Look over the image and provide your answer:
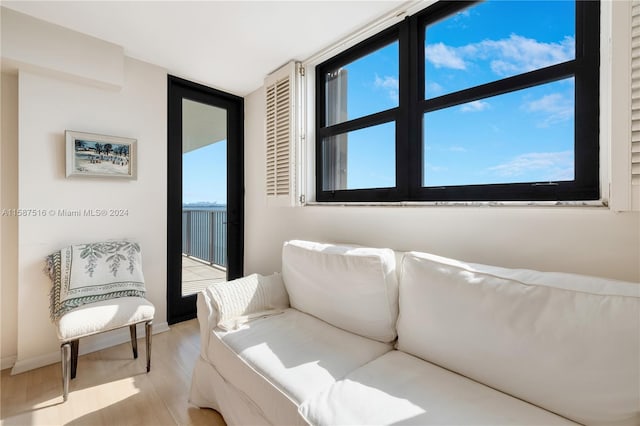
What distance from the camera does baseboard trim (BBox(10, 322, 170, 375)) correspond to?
189 cm

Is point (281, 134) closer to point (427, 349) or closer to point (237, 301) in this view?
point (237, 301)

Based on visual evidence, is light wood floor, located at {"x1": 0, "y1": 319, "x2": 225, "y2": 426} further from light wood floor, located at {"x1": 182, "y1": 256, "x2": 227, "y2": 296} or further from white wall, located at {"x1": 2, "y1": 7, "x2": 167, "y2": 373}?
light wood floor, located at {"x1": 182, "y1": 256, "x2": 227, "y2": 296}

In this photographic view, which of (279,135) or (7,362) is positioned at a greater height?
(279,135)

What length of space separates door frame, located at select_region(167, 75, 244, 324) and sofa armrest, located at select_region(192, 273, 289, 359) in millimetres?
1337

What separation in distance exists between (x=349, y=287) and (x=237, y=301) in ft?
2.27

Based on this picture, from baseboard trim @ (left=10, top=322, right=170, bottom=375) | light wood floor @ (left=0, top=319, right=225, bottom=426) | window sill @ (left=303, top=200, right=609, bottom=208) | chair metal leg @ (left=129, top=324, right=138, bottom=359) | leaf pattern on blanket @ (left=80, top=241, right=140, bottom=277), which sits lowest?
light wood floor @ (left=0, top=319, right=225, bottom=426)

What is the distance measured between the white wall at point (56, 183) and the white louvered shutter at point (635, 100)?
9.90 feet

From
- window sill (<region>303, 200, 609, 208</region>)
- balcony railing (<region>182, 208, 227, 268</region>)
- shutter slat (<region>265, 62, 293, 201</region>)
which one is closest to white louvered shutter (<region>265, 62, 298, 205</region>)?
shutter slat (<region>265, 62, 293, 201</region>)

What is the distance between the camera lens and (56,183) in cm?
202

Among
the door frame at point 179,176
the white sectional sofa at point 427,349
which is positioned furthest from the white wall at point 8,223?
the white sectional sofa at point 427,349

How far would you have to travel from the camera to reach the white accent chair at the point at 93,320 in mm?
1591

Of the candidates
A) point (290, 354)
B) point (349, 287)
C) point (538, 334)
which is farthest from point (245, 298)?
point (538, 334)

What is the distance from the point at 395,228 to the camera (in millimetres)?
1749

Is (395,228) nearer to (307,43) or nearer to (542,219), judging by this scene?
(542,219)
